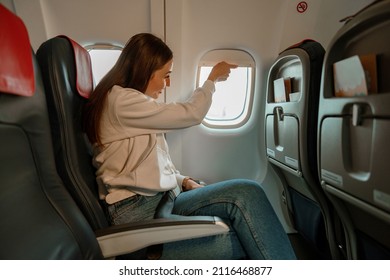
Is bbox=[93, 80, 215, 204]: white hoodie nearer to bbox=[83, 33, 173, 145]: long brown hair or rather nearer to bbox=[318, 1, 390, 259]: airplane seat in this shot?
bbox=[83, 33, 173, 145]: long brown hair

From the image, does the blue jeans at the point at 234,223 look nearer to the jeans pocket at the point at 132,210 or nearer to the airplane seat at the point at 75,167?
the jeans pocket at the point at 132,210

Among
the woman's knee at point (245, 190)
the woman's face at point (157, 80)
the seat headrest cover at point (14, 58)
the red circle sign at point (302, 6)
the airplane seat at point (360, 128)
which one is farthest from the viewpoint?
the red circle sign at point (302, 6)

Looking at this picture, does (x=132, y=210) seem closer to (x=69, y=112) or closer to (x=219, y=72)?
(x=69, y=112)

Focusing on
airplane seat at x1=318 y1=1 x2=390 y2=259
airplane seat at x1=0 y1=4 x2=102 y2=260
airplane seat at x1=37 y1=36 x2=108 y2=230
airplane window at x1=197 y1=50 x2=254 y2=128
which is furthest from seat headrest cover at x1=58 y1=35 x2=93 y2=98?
airplane seat at x1=318 y1=1 x2=390 y2=259

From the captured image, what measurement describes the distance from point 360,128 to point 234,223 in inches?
19.0

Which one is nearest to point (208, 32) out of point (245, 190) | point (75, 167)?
point (245, 190)

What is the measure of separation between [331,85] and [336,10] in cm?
87

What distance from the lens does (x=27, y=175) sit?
59 cm

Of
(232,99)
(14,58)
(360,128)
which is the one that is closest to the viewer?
(14,58)

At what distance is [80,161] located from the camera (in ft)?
2.68

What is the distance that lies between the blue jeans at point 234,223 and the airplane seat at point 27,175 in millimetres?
245

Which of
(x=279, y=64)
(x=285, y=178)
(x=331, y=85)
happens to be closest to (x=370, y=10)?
(x=331, y=85)

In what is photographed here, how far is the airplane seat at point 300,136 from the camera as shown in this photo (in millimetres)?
998

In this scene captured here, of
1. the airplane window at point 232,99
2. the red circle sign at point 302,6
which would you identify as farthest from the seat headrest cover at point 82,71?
the red circle sign at point 302,6
